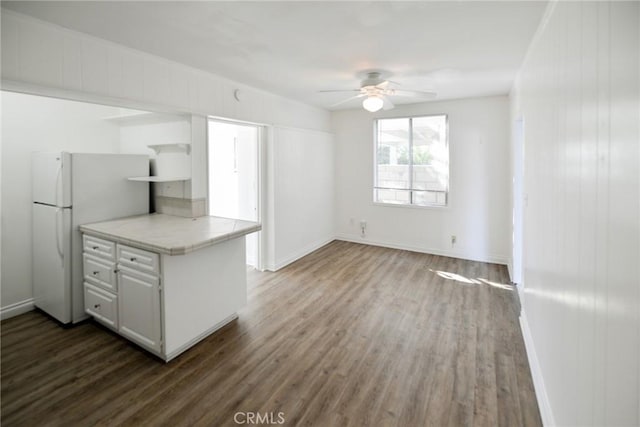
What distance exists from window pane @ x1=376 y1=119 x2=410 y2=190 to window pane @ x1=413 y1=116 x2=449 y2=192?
0.16 metres

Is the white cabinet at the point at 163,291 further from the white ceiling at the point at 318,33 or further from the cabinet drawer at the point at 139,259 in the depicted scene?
the white ceiling at the point at 318,33

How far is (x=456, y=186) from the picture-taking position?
5285 millimetres

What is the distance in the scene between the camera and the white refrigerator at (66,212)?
303cm

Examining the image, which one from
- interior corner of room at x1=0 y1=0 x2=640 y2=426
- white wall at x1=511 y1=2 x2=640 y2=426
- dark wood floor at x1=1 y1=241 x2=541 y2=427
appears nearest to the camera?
white wall at x1=511 y1=2 x2=640 y2=426

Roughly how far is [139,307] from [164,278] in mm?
416

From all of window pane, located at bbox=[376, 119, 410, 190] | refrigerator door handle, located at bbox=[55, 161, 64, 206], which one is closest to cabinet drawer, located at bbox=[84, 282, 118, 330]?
refrigerator door handle, located at bbox=[55, 161, 64, 206]

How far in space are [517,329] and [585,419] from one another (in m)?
1.96

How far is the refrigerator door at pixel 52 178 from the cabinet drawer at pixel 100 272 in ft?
1.86

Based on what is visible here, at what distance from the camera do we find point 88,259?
121 inches

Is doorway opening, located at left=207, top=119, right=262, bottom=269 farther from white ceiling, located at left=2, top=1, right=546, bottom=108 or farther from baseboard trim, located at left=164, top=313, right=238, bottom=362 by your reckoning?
baseboard trim, located at left=164, top=313, right=238, bottom=362

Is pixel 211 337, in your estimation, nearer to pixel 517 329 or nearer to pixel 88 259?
pixel 88 259

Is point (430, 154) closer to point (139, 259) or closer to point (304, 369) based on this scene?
point (304, 369)

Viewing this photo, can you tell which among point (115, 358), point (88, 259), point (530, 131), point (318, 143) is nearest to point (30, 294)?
point (88, 259)

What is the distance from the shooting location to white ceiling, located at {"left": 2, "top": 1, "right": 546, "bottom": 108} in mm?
2113
